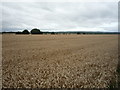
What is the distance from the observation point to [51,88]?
19.3 feet

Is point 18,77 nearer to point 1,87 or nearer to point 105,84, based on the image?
point 1,87

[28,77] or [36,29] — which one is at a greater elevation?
[36,29]

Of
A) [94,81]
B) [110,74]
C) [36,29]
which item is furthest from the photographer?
[36,29]

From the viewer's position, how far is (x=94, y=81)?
6.53 meters

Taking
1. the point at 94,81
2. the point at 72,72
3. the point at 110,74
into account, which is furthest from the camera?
the point at 72,72

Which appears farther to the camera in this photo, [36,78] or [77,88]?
[36,78]

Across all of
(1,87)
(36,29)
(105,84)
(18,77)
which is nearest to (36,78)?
(18,77)

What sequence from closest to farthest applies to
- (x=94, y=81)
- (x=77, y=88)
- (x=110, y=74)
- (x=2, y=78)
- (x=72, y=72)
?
(x=77, y=88) < (x=94, y=81) < (x=2, y=78) < (x=110, y=74) < (x=72, y=72)

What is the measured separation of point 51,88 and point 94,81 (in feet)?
7.45

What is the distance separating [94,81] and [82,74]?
1.12 m

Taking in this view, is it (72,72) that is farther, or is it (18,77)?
(72,72)

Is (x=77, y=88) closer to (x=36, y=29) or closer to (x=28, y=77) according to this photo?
(x=28, y=77)

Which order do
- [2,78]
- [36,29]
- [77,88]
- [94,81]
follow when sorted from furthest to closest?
[36,29]
[2,78]
[94,81]
[77,88]

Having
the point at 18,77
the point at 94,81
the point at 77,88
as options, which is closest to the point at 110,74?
the point at 94,81
